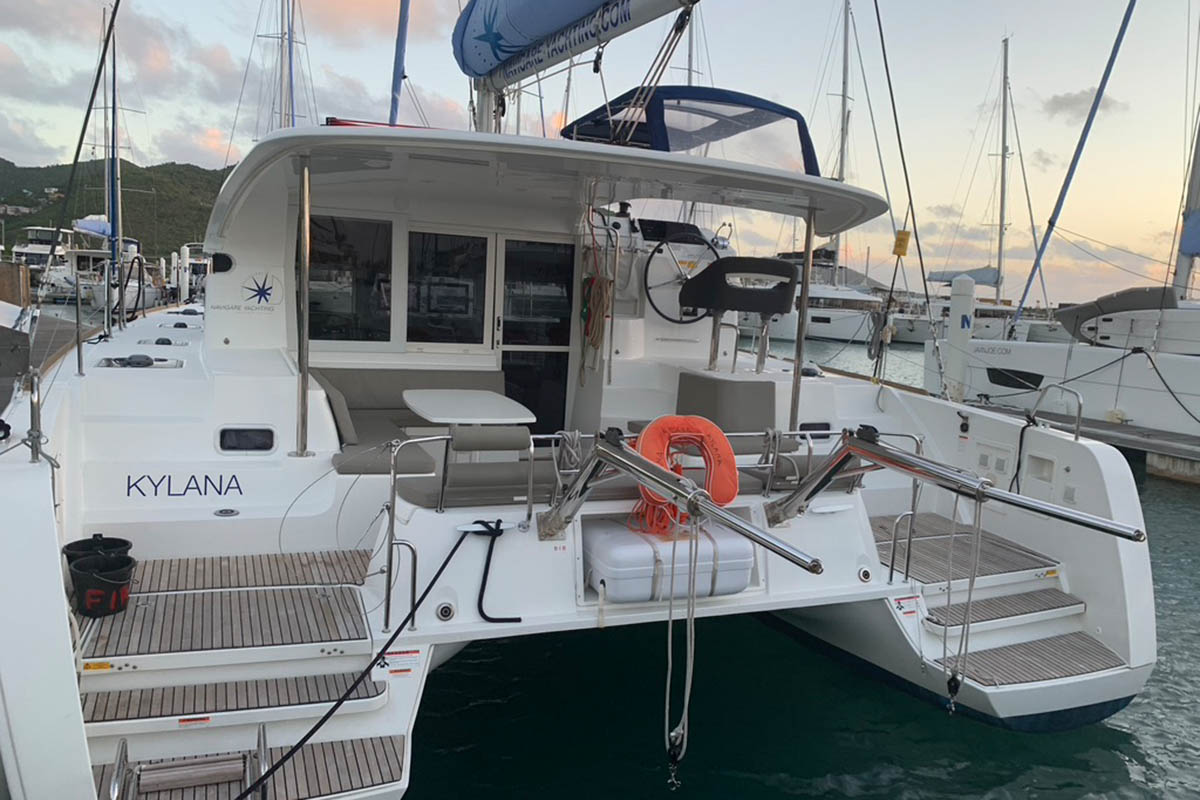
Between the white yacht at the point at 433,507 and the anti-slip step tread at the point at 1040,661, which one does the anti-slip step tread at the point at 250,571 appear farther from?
the anti-slip step tread at the point at 1040,661

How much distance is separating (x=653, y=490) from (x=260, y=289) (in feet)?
10.9

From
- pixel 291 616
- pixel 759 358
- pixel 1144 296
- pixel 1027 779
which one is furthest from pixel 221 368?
pixel 1144 296

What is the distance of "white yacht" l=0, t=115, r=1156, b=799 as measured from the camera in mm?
2611

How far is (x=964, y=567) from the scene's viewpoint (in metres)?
A: 4.21

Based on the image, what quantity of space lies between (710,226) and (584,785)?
558 cm

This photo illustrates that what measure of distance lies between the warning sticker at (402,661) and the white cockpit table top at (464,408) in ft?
3.28

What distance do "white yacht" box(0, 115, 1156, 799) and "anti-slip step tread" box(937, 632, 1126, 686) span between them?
20mm

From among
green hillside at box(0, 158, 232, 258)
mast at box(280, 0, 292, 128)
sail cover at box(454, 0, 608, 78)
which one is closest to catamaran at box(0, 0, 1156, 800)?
sail cover at box(454, 0, 608, 78)

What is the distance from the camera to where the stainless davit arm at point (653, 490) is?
2170mm

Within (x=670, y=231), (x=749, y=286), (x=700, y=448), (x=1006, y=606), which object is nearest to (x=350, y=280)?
(x=749, y=286)

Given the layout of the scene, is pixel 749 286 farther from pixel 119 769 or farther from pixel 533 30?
pixel 119 769

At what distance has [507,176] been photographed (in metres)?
4.27

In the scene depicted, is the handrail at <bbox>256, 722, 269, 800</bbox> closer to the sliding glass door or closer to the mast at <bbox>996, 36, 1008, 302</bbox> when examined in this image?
the sliding glass door

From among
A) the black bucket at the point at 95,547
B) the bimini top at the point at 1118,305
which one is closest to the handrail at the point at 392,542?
the black bucket at the point at 95,547
